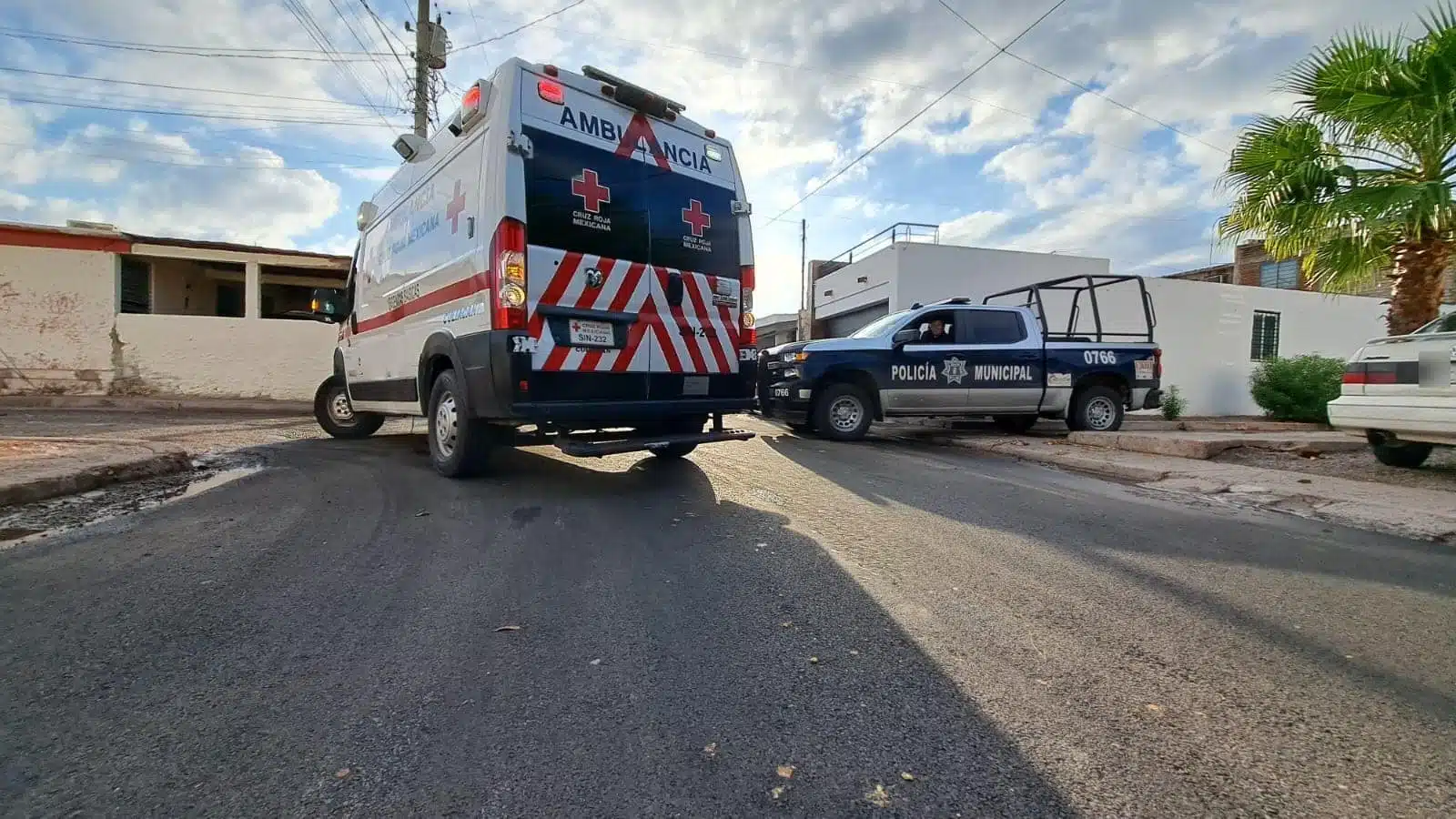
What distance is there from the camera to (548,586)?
9.80 ft

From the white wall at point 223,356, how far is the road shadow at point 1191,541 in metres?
12.7

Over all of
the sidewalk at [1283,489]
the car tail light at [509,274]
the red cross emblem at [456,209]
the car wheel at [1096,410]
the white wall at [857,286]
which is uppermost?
the white wall at [857,286]

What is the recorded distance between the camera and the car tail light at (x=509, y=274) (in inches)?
172

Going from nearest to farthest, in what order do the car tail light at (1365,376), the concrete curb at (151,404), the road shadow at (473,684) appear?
the road shadow at (473,684)
the car tail light at (1365,376)
the concrete curb at (151,404)

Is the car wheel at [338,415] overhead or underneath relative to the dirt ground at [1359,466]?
overhead

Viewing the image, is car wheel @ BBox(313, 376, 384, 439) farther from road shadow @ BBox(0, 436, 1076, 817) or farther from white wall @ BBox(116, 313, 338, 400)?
white wall @ BBox(116, 313, 338, 400)

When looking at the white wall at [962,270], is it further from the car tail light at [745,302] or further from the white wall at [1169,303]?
the car tail light at [745,302]

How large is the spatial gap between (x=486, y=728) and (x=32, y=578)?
275 centimetres

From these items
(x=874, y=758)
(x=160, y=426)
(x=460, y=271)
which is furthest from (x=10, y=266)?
(x=874, y=758)

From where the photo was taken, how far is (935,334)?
910 centimetres

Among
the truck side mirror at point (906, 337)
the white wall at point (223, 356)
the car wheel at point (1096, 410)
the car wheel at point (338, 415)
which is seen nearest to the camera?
the car wheel at point (338, 415)

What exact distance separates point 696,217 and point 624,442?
6.48ft

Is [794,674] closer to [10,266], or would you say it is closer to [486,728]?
[486,728]

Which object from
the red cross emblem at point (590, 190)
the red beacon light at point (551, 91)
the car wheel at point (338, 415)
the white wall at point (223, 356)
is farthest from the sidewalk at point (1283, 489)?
the white wall at point (223, 356)
